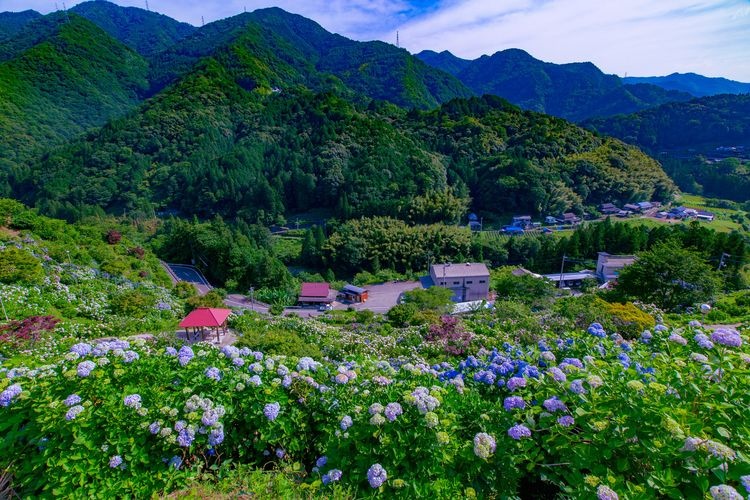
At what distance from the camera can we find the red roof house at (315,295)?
3030 cm

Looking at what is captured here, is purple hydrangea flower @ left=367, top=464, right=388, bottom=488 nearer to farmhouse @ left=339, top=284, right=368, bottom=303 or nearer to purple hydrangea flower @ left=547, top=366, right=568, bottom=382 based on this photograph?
purple hydrangea flower @ left=547, top=366, right=568, bottom=382

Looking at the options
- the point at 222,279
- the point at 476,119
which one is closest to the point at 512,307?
the point at 222,279

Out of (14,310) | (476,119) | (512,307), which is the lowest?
(512,307)

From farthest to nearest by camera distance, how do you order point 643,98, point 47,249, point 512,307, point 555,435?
point 643,98 < point 47,249 < point 512,307 < point 555,435

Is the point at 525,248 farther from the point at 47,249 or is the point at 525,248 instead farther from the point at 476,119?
the point at 476,119

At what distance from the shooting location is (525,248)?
137 feet

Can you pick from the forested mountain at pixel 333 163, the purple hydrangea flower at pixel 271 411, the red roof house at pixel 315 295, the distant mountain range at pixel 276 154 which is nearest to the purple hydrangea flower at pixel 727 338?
the purple hydrangea flower at pixel 271 411

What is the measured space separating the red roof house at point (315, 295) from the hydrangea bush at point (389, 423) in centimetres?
2638

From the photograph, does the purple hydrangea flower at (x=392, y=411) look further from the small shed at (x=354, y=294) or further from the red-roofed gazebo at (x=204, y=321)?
the small shed at (x=354, y=294)

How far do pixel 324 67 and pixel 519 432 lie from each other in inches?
8274

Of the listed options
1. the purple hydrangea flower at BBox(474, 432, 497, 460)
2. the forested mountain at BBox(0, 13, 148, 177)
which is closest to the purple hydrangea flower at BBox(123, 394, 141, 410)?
the purple hydrangea flower at BBox(474, 432, 497, 460)

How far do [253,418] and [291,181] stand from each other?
6365cm

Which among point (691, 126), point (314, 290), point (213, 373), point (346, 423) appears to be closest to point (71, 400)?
point (213, 373)

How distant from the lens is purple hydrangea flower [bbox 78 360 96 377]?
3.25 meters
